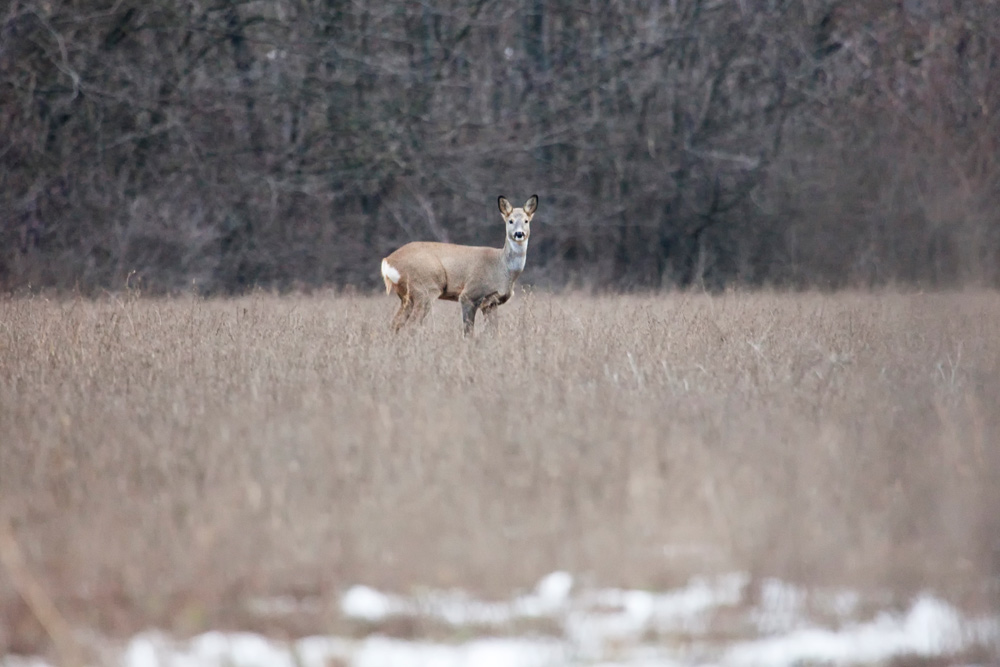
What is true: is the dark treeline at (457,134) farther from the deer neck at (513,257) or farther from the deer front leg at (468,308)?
the deer front leg at (468,308)

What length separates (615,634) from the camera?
339 centimetres

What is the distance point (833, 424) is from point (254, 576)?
3.06m

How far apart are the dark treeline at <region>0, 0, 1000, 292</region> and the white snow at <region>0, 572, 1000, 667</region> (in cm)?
1473

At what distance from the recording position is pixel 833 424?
576cm

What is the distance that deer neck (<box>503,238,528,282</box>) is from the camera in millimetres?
10938

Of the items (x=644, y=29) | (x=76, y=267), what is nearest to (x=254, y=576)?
(x=76, y=267)

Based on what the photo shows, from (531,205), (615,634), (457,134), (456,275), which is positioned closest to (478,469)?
(615,634)

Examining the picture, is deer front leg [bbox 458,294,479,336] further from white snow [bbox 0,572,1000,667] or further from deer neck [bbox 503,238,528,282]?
white snow [bbox 0,572,1000,667]

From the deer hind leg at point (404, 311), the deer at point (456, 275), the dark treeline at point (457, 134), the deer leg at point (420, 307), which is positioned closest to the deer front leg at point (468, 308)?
the deer at point (456, 275)

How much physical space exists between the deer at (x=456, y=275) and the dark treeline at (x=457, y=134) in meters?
8.51

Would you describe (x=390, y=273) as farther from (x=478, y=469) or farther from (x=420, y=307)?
(x=478, y=469)

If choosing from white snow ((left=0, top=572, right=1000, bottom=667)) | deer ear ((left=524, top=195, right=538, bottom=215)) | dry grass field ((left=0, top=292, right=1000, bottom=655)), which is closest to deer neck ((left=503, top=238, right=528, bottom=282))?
deer ear ((left=524, top=195, right=538, bottom=215))

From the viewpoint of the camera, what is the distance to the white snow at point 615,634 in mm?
3244

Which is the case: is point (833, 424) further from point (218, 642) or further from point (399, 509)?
point (218, 642)
